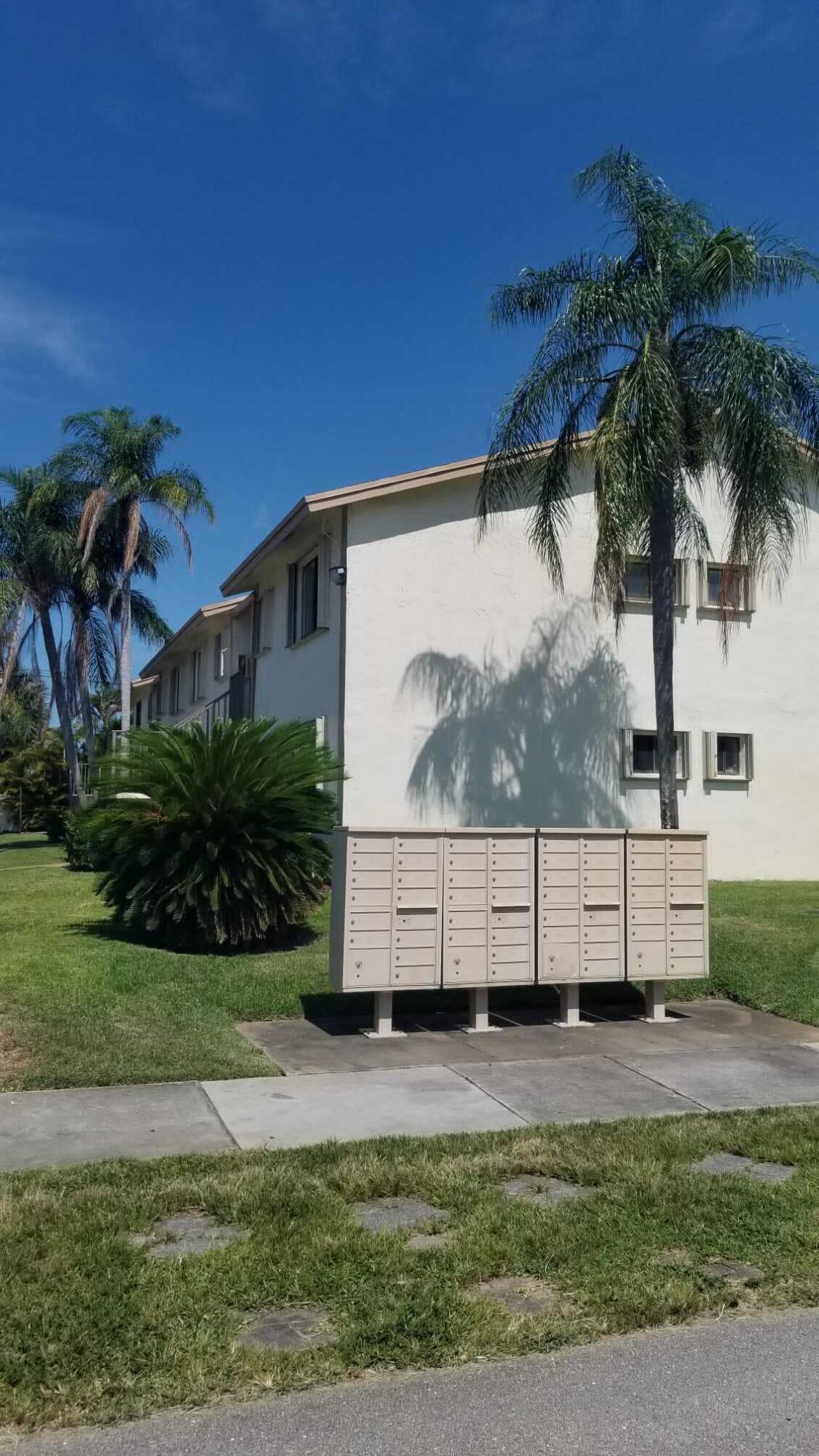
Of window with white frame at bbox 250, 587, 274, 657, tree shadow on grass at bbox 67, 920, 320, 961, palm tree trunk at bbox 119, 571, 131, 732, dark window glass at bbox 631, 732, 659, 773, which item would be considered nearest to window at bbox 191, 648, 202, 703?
palm tree trunk at bbox 119, 571, 131, 732

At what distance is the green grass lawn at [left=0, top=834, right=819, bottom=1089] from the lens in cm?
753

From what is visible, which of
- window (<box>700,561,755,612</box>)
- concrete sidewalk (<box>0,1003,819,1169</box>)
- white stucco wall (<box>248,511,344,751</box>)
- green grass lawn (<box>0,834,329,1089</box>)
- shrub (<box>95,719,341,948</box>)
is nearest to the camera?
concrete sidewalk (<box>0,1003,819,1169</box>)

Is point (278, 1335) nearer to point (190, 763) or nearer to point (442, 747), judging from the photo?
point (190, 763)

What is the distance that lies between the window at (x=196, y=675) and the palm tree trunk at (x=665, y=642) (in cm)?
1627

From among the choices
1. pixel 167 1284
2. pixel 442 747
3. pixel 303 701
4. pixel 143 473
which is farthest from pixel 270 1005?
pixel 143 473

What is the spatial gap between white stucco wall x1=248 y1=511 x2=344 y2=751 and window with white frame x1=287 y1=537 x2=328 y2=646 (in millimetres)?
84

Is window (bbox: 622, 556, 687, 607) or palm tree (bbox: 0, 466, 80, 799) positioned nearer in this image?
window (bbox: 622, 556, 687, 607)

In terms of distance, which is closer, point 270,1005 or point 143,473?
point 270,1005

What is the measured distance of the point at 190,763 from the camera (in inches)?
448

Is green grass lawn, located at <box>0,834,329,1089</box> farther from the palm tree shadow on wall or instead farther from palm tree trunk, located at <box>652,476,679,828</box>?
palm tree trunk, located at <box>652,476,679,828</box>

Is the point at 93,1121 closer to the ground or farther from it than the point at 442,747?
closer to the ground

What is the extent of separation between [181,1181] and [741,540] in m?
10.8

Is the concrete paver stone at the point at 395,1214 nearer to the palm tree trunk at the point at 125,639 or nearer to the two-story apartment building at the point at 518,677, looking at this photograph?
the two-story apartment building at the point at 518,677

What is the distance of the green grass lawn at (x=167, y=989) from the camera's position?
7531 mm
